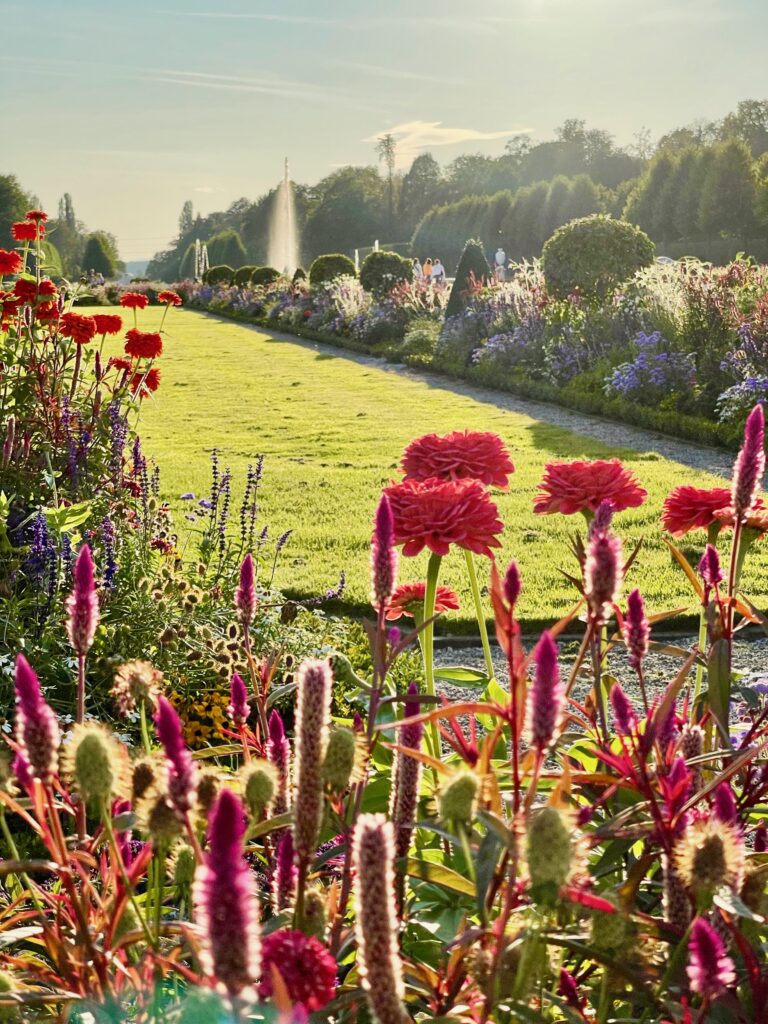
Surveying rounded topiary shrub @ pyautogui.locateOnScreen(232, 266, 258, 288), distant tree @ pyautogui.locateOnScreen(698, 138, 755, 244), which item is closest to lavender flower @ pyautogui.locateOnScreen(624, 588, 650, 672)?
rounded topiary shrub @ pyautogui.locateOnScreen(232, 266, 258, 288)

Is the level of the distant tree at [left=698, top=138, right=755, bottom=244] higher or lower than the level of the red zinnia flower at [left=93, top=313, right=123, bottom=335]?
higher

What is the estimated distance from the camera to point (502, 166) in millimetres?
82562

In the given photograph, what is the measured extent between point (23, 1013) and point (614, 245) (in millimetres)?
16142

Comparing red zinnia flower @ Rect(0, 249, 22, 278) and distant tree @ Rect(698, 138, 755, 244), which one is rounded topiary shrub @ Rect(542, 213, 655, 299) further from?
distant tree @ Rect(698, 138, 755, 244)

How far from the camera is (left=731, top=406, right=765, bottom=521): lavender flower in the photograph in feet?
4.30

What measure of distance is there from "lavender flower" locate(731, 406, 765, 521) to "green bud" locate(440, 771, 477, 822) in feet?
1.90

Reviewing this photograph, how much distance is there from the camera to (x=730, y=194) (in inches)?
1540

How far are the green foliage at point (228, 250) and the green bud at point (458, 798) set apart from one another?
65.4 metres

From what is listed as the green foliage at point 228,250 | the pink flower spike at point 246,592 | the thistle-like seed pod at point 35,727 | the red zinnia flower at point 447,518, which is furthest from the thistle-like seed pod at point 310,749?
the green foliage at point 228,250

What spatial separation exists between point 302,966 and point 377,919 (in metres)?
0.15

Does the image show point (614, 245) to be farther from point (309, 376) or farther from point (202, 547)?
point (202, 547)

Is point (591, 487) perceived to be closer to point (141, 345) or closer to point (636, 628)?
point (636, 628)

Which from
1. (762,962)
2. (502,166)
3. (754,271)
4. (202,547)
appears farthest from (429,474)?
(502,166)

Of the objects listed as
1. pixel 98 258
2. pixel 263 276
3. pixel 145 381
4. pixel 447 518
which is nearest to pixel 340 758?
pixel 447 518
